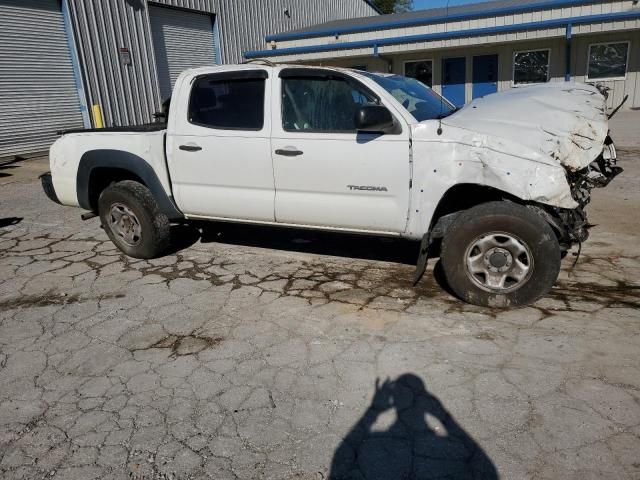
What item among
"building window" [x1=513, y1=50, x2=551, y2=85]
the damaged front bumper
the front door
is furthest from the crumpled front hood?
"building window" [x1=513, y1=50, x2=551, y2=85]

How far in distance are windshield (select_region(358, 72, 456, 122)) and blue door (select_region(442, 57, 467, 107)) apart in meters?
15.1

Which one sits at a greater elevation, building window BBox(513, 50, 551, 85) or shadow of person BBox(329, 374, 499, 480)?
building window BBox(513, 50, 551, 85)

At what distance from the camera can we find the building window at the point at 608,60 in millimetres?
16766

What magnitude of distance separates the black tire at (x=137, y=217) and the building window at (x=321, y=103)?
5.69 feet

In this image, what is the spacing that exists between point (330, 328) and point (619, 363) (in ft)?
6.23

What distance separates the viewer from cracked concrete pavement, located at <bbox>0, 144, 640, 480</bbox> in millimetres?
2553

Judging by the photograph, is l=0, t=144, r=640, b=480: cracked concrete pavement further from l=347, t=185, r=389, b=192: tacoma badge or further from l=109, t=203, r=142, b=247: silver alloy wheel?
l=347, t=185, r=389, b=192: tacoma badge

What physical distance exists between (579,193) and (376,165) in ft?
5.17

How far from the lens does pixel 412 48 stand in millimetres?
18094

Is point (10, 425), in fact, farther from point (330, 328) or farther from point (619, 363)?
point (619, 363)

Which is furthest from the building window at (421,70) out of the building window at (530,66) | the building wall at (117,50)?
the building wall at (117,50)

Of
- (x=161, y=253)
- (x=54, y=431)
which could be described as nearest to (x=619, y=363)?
(x=54, y=431)

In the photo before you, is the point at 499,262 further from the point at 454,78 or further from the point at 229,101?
the point at 454,78

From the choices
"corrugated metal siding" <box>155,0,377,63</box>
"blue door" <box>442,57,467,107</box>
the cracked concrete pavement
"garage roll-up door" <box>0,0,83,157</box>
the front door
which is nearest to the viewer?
the cracked concrete pavement
